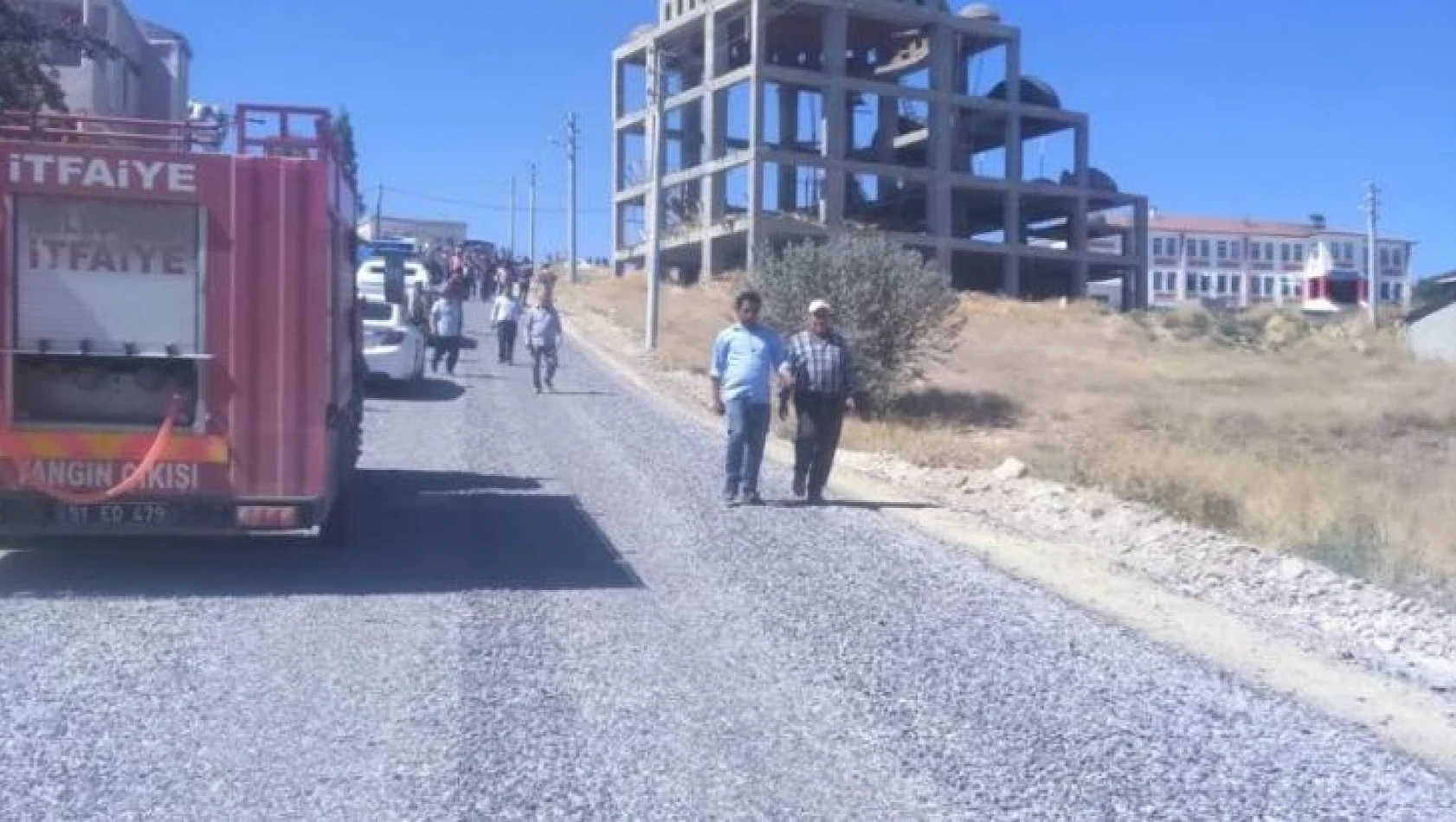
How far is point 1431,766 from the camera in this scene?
23.2 feet

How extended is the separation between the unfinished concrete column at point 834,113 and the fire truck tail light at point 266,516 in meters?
62.4

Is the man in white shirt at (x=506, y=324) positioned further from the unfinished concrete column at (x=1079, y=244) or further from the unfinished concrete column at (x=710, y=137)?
the unfinished concrete column at (x=1079, y=244)

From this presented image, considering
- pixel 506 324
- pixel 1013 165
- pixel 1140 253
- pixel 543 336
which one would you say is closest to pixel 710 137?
pixel 1013 165

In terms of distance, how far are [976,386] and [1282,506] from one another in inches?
817

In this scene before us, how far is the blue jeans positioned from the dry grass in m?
4.41

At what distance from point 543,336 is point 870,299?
6.60 metres

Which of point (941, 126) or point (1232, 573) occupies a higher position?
point (941, 126)

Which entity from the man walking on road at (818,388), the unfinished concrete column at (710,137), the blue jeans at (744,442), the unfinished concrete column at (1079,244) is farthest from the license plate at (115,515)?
the unfinished concrete column at (1079,244)

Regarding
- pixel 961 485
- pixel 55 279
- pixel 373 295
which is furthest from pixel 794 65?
pixel 55 279

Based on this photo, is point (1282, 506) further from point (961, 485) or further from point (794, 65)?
point (794, 65)

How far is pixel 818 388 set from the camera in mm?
14352

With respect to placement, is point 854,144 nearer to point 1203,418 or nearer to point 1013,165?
point 1013,165

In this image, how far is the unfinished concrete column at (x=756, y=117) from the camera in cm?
7038

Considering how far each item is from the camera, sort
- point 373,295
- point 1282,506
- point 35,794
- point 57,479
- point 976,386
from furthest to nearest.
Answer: point 976,386 < point 373,295 < point 1282,506 < point 57,479 < point 35,794
